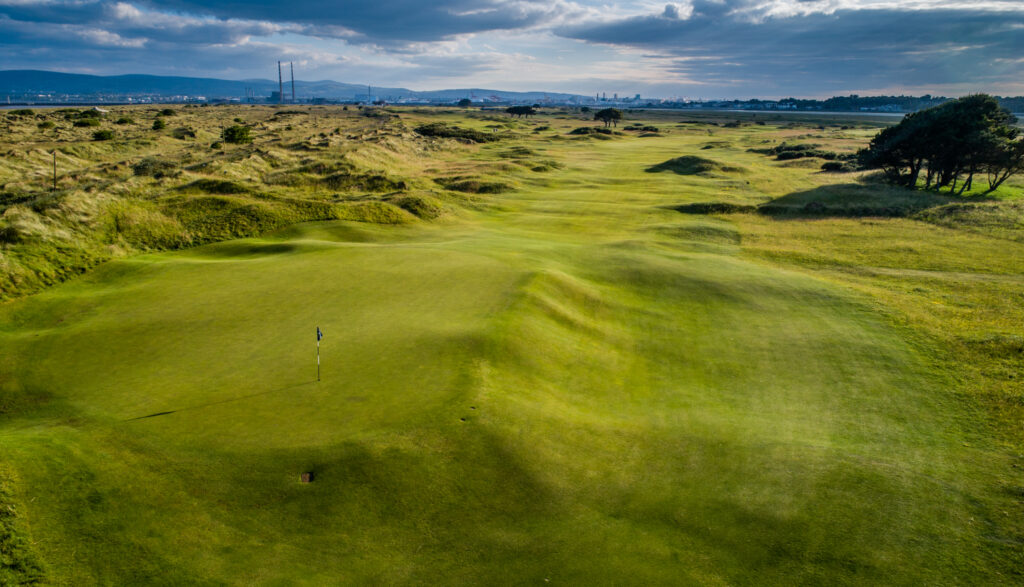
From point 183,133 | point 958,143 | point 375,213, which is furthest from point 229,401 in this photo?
point 183,133

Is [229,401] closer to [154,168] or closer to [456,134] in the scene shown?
[154,168]

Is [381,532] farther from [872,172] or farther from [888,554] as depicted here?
[872,172]

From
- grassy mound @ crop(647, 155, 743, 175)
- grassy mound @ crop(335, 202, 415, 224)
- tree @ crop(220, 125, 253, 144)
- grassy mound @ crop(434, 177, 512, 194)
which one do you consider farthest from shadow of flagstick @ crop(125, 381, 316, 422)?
tree @ crop(220, 125, 253, 144)

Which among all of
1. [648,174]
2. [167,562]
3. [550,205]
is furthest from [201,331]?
[648,174]

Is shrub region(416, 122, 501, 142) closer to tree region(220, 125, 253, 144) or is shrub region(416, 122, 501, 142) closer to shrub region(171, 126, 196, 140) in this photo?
tree region(220, 125, 253, 144)

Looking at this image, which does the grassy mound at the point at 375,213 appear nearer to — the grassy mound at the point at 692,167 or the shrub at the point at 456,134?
the grassy mound at the point at 692,167

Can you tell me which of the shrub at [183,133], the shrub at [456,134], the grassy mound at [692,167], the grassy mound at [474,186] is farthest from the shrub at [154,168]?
the shrub at [456,134]
